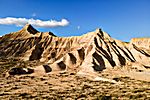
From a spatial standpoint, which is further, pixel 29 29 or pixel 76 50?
pixel 29 29

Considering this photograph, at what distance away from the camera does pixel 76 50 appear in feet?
410

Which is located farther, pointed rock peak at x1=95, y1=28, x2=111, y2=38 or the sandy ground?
pointed rock peak at x1=95, y1=28, x2=111, y2=38

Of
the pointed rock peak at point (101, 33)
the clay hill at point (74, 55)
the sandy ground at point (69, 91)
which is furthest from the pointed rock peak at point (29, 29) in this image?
the sandy ground at point (69, 91)

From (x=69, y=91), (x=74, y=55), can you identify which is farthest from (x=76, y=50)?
(x=69, y=91)

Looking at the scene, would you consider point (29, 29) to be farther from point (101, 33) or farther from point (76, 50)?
point (76, 50)

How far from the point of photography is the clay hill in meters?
104

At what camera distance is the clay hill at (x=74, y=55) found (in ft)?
340

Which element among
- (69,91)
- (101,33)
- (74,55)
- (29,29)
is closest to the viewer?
(69,91)

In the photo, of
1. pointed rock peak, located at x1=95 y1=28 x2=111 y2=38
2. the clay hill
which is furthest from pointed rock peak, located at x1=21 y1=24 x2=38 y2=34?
pointed rock peak, located at x1=95 y1=28 x2=111 y2=38

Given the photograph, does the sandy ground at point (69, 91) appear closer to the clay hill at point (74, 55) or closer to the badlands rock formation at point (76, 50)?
the clay hill at point (74, 55)

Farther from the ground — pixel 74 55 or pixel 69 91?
pixel 74 55

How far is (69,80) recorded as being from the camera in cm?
8700

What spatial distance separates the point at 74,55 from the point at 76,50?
5.02 meters

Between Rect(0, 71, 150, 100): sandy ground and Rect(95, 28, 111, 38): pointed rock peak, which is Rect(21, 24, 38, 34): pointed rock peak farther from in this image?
Rect(0, 71, 150, 100): sandy ground
